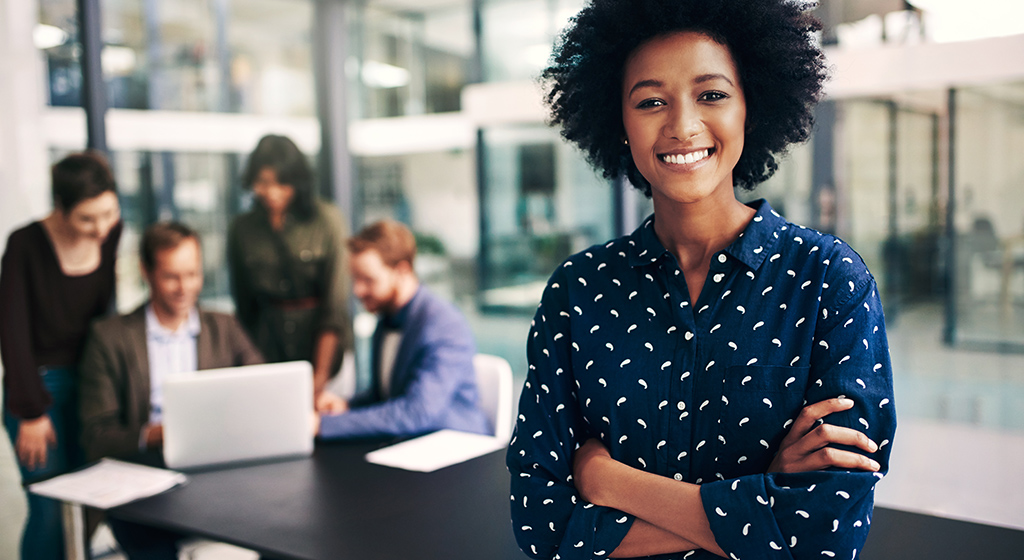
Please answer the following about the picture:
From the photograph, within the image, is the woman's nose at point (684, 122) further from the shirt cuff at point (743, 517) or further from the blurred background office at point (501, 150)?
the blurred background office at point (501, 150)

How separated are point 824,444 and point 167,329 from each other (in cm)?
252

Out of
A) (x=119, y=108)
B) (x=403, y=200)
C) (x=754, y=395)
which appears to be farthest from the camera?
(x=403, y=200)

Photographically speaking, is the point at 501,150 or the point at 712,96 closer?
the point at 712,96

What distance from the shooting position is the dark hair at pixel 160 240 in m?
2.92

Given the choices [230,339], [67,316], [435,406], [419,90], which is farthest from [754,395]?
[419,90]

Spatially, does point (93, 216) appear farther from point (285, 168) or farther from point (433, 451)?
point (433, 451)

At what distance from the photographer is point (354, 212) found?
16.9 ft

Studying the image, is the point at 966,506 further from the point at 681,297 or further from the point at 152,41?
the point at 152,41

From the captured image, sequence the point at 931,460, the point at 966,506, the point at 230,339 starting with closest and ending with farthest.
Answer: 1. the point at 230,339
2. the point at 966,506
3. the point at 931,460

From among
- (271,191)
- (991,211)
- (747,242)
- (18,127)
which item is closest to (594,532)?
(747,242)

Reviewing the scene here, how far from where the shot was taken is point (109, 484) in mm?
2123

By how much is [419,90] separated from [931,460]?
3.48m

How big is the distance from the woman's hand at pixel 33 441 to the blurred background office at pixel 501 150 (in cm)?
97

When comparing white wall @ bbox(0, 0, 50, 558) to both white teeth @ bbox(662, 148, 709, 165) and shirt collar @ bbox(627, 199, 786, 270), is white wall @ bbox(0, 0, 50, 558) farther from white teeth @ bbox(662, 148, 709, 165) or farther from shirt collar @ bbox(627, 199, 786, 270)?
white teeth @ bbox(662, 148, 709, 165)
